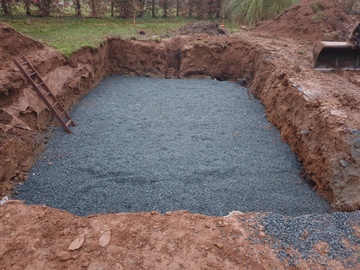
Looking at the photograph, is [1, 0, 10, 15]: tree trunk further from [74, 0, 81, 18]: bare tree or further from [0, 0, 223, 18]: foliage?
[74, 0, 81, 18]: bare tree

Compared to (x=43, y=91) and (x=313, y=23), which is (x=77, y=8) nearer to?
(x=43, y=91)

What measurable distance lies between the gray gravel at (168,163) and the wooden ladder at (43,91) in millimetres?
279

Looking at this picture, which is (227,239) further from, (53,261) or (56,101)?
(56,101)

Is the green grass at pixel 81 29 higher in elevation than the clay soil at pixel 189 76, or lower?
higher

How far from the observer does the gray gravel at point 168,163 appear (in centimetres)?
426

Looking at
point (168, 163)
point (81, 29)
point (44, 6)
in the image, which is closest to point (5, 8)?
point (44, 6)

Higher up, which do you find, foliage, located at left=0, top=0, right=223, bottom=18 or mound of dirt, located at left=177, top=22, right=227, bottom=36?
foliage, located at left=0, top=0, right=223, bottom=18

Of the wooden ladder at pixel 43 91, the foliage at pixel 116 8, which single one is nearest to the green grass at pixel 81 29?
the foliage at pixel 116 8

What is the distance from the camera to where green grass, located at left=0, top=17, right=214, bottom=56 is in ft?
28.2

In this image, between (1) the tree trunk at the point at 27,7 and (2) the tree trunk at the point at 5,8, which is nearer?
(2) the tree trunk at the point at 5,8

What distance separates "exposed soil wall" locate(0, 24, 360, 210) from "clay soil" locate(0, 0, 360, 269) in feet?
0.08

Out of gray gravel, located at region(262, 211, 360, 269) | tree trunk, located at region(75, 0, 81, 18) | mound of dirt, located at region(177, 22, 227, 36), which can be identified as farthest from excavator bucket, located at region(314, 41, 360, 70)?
tree trunk, located at region(75, 0, 81, 18)


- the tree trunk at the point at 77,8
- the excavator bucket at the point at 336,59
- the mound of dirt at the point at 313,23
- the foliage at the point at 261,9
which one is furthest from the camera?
the foliage at the point at 261,9

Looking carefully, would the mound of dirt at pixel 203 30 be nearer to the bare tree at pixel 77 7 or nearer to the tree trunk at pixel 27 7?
the bare tree at pixel 77 7
